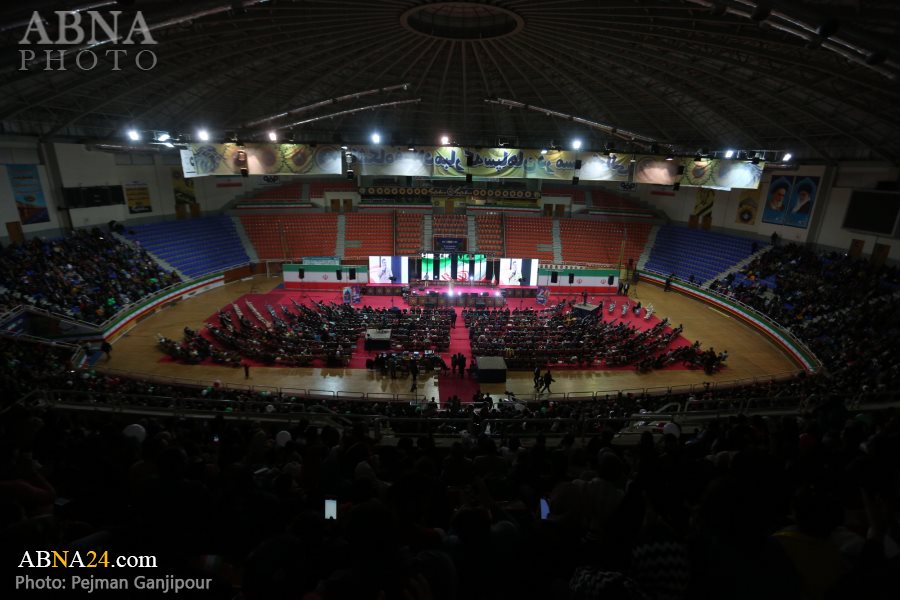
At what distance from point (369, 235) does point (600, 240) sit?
23.2m

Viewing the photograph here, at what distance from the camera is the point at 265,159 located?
2602 centimetres

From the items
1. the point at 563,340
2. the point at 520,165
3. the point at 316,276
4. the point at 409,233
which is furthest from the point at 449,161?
the point at 409,233

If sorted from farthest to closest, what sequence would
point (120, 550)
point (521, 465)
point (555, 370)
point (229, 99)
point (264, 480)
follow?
1. point (229, 99)
2. point (555, 370)
3. point (521, 465)
4. point (264, 480)
5. point (120, 550)

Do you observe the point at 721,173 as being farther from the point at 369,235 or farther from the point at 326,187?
the point at 326,187

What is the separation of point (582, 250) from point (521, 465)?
3987 cm

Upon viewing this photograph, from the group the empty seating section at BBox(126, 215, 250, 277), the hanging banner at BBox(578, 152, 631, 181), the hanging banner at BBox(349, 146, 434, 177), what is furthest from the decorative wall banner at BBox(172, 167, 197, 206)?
the hanging banner at BBox(578, 152, 631, 181)

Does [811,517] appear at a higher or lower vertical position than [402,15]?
lower

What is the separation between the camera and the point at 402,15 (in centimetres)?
1775

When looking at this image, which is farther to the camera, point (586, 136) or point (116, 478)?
point (586, 136)

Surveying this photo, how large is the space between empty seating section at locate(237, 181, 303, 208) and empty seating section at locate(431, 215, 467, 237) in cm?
1474

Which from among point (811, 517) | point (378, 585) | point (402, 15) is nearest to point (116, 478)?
point (378, 585)

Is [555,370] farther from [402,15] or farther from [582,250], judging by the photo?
[582,250]

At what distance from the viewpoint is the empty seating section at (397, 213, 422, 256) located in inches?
1646

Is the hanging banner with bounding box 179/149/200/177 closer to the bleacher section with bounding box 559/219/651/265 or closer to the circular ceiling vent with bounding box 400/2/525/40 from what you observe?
the circular ceiling vent with bounding box 400/2/525/40
